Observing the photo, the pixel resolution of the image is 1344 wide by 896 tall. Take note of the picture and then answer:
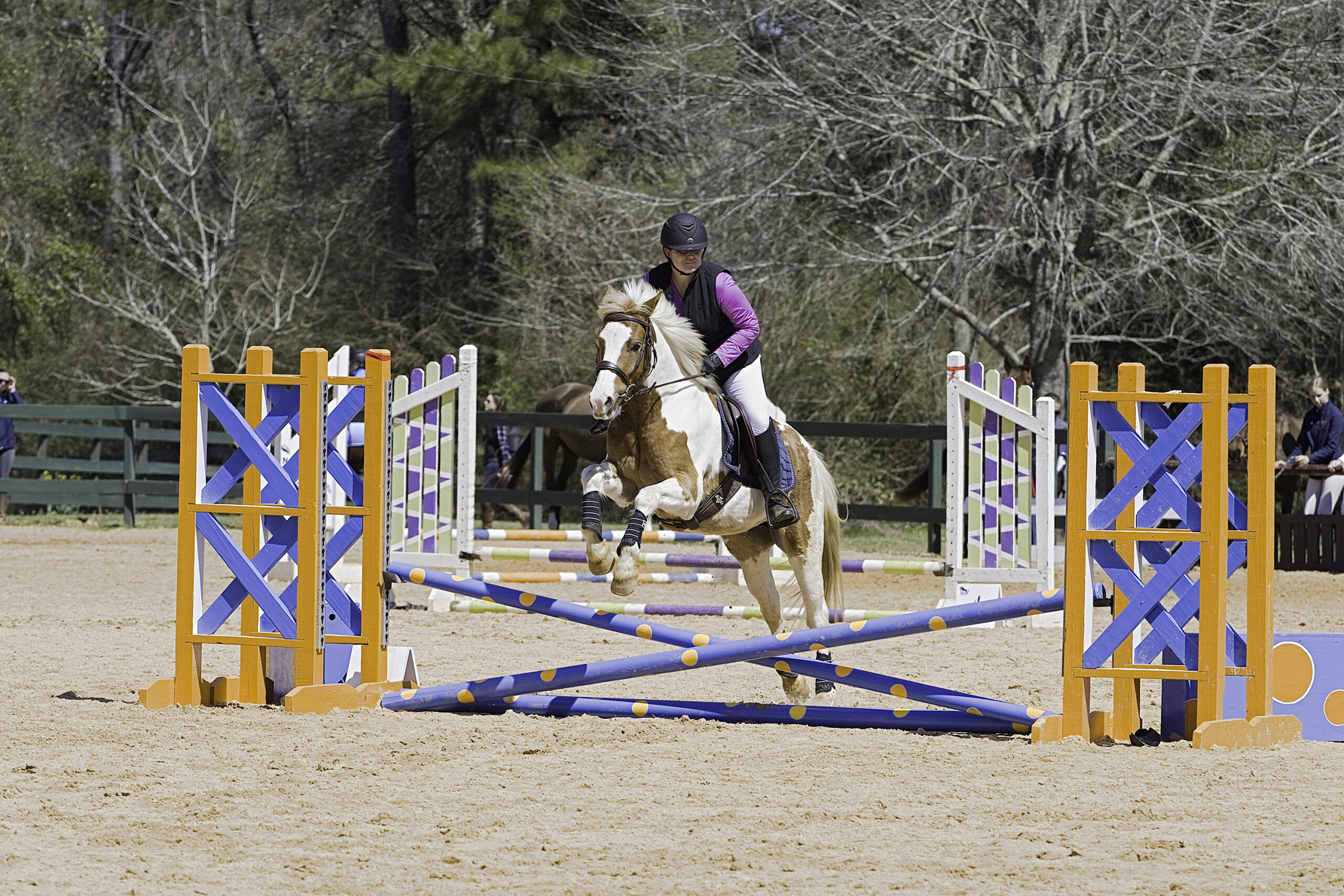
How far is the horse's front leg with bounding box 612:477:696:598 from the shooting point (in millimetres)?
6070

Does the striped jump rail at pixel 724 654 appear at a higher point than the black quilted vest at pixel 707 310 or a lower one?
lower

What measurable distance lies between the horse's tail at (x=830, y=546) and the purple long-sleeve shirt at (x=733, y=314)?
0.90 metres

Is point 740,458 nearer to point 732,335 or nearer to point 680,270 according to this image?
point 732,335

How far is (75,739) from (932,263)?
42.6 feet

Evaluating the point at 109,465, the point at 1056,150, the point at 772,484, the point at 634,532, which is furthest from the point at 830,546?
the point at 109,465

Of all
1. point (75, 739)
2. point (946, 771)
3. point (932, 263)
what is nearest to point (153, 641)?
point (75, 739)

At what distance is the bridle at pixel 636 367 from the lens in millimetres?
6215

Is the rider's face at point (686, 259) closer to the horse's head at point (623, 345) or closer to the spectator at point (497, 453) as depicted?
the horse's head at point (623, 345)

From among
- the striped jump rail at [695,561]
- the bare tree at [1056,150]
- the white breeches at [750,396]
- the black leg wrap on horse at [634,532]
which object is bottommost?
the striped jump rail at [695,561]

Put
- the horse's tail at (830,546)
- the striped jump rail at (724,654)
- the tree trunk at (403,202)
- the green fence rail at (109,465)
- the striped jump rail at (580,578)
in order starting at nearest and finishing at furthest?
the striped jump rail at (724,654) < the horse's tail at (830,546) < the striped jump rail at (580,578) < the green fence rail at (109,465) < the tree trunk at (403,202)

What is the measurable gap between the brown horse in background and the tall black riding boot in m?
9.18

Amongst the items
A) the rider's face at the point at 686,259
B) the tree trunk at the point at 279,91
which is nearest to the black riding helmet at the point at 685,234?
the rider's face at the point at 686,259

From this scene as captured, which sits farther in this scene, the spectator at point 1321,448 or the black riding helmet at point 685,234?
the spectator at point 1321,448

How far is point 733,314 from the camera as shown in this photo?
6719 mm
